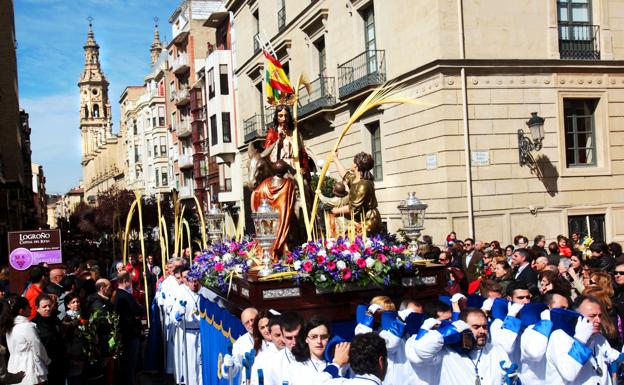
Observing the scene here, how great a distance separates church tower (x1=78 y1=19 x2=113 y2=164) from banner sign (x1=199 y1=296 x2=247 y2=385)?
399 ft

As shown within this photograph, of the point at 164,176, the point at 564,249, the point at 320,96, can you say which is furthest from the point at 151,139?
the point at 564,249

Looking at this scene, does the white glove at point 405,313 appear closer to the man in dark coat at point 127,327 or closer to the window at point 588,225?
the man in dark coat at point 127,327

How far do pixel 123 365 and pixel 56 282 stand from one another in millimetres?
1714

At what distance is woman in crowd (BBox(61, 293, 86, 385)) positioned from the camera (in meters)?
8.35

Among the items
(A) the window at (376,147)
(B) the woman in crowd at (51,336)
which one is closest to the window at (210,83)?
(A) the window at (376,147)

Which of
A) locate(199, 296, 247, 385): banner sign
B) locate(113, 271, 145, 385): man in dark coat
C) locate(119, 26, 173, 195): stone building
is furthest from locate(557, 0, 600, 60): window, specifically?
locate(119, 26, 173, 195): stone building

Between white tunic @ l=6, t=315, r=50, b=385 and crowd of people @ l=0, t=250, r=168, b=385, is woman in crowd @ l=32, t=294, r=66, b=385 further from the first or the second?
white tunic @ l=6, t=315, r=50, b=385

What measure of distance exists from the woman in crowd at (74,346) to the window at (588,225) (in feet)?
42.5

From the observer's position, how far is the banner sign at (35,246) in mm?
14125

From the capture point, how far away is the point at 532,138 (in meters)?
17.5

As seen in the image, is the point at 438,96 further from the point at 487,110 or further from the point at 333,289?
the point at 333,289

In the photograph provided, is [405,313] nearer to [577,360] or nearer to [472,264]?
[577,360]

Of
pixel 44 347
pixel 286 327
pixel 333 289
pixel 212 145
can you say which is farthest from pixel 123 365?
pixel 212 145

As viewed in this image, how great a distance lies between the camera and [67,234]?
51281mm
